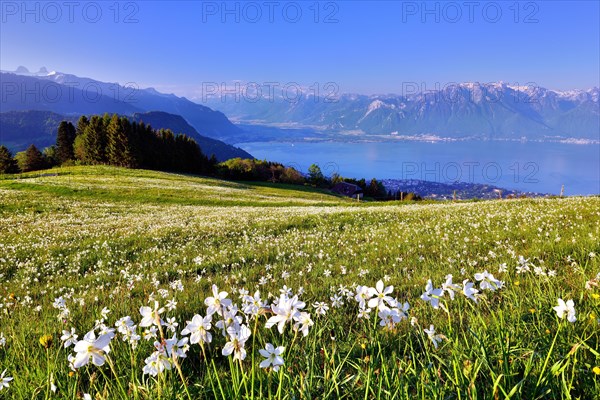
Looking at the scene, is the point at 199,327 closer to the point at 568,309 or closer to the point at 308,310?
the point at 568,309

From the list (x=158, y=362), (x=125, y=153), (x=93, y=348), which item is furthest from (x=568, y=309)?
(x=125, y=153)

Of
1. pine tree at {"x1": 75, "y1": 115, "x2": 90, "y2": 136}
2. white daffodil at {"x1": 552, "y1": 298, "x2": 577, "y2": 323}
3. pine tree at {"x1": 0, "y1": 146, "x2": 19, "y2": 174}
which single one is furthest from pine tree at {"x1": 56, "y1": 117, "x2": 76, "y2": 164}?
white daffodil at {"x1": 552, "y1": 298, "x2": 577, "y2": 323}

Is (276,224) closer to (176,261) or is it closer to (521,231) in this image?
(176,261)

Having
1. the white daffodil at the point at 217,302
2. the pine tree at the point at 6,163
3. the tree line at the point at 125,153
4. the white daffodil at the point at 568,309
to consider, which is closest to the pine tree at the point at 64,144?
the tree line at the point at 125,153

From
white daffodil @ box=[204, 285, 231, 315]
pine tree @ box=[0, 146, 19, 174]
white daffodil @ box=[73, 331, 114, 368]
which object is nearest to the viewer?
white daffodil @ box=[73, 331, 114, 368]

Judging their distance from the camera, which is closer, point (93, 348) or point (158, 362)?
point (93, 348)

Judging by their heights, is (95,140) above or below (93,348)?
above

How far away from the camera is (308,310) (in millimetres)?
4469

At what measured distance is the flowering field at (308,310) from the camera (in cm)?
219

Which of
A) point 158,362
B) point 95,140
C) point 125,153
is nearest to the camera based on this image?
point 158,362

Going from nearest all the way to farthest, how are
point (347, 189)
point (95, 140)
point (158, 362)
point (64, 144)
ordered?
point (158, 362) < point (95, 140) < point (64, 144) < point (347, 189)

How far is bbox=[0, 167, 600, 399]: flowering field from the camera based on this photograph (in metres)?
2.19

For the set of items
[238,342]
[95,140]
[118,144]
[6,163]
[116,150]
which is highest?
[95,140]

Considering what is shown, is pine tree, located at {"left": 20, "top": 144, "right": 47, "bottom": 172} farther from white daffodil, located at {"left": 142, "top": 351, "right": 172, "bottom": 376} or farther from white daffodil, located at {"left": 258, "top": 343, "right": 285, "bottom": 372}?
white daffodil, located at {"left": 258, "top": 343, "right": 285, "bottom": 372}
